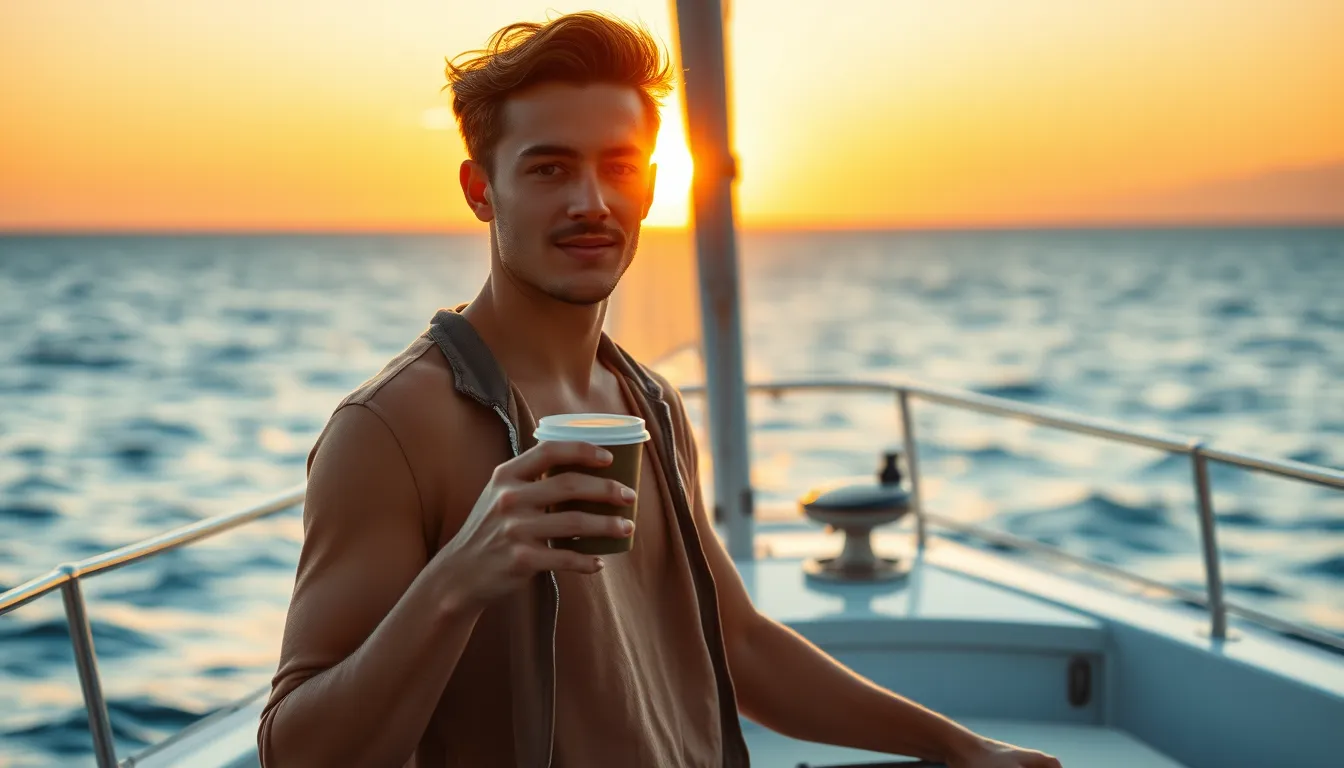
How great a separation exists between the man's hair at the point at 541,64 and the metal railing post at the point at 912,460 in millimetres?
2694

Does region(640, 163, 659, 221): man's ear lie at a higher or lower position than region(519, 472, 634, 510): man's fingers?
higher

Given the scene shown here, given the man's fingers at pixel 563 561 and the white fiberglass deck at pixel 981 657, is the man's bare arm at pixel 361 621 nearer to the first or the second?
the man's fingers at pixel 563 561

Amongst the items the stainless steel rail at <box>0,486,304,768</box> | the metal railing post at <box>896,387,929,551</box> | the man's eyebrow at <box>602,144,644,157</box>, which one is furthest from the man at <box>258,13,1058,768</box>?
the metal railing post at <box>896,387,929,551</box>

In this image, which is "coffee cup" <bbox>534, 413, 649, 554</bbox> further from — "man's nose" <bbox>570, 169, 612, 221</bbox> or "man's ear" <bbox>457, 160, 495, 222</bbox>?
"man's ear" <bbox>457, 160, 495, 222</bbox>

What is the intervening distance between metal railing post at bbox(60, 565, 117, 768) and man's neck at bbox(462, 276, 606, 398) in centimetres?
104

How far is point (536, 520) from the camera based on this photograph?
3.79 ft

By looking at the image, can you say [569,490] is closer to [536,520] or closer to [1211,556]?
[536,520]

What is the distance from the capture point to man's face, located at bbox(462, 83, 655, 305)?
4.96 feet

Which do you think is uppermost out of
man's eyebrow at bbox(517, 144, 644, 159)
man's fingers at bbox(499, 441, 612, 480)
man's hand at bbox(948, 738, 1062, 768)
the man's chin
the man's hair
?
the man's hair

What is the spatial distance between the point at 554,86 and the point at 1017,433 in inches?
862

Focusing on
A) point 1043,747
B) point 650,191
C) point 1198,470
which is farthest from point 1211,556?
point 650,191

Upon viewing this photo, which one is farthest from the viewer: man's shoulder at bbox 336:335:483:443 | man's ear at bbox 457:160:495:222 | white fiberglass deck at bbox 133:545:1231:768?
white fiberglass deck at bbox 133:545:1231:768

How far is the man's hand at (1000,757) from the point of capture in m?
1.74

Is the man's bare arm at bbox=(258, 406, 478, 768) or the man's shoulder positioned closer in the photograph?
the man's bare arm at bbox=(258, 406, 478, 768)
